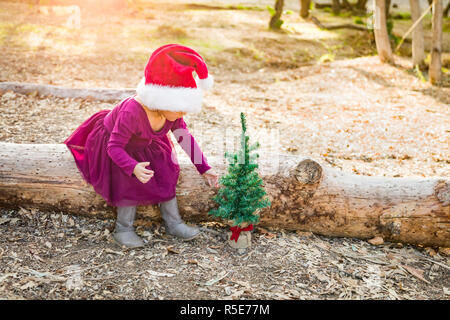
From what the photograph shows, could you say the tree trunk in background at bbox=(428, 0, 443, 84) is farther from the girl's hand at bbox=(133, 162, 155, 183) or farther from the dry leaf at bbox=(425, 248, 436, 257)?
the girl's hand at bbox=(133, 162, 155, 183)

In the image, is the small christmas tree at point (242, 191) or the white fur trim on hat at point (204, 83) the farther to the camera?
the small christmas tree at point (242, 191)

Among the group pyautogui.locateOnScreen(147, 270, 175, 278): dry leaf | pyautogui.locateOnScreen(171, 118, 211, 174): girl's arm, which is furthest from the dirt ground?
pyautogui.locateOnScreen(171, 118, 211, 174): girl's arm

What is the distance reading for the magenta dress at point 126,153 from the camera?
2.71 metres

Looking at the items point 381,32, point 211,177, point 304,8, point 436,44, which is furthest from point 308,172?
point 304,8

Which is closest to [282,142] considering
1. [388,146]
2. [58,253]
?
[388,146]

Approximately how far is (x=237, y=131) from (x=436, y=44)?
14.9 feet

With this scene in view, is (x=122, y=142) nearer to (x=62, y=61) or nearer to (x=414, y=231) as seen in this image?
(x=414, y=231)

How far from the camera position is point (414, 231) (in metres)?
3.13

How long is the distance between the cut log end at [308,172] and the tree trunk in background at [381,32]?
6380 millimetres

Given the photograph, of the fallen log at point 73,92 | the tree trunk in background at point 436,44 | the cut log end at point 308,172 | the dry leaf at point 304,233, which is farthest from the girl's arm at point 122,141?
the tree trunk in background at point 436,44

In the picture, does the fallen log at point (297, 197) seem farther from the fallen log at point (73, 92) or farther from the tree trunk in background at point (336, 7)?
the tree trunk in background at point (336, 7)

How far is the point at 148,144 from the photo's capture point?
9.56 ft

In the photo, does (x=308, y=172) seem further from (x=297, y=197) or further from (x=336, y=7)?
(x=336, y=7)

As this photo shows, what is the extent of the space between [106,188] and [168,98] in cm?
80
